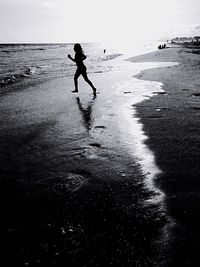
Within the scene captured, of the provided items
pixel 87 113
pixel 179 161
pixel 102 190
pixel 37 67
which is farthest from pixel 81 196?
pixel 37 67

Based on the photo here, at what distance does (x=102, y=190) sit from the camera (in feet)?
11.8

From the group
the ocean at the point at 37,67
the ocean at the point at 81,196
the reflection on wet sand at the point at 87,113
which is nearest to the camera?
the ocean at the point at 81,196

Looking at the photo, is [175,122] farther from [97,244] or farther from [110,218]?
[97,244]

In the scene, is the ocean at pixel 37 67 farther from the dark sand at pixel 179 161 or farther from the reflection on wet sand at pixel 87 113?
the dark sand at pixel 179 161

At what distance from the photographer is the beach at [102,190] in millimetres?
2520

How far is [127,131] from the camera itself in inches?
241

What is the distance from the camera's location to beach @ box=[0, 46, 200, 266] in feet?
8.27

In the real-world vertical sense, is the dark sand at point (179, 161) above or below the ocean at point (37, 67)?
below

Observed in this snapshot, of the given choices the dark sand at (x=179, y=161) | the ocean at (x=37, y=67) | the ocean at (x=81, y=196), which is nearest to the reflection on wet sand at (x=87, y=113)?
the ocean at (x=81, y=196)

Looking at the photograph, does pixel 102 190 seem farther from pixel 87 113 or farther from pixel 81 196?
pixel 87 113

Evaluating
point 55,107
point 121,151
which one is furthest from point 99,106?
point 121,151

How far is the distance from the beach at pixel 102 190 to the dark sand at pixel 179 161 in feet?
0.04

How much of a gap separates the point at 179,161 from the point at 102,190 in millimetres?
1507

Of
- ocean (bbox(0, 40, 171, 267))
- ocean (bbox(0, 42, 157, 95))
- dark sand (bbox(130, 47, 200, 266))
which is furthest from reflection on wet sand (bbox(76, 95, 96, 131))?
ocean (bbox(0, 42, 157, 95))
